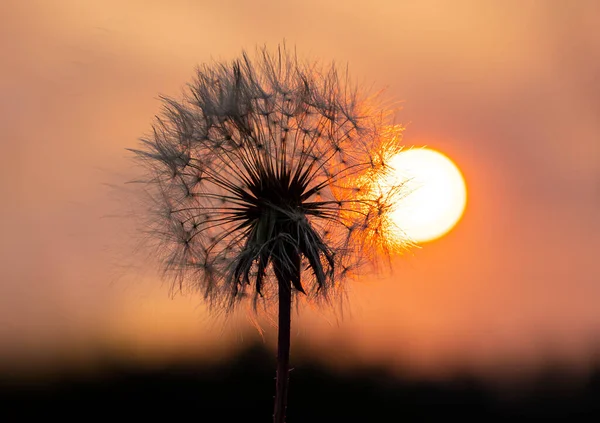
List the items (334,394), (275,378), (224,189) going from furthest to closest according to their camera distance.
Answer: (334,394) → (224,189) → (275,378)

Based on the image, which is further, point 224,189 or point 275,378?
point 224,189

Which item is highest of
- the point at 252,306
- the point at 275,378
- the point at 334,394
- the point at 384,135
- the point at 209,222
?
the point at 334,394

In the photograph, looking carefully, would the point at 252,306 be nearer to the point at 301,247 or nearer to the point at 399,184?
the point at 301,247

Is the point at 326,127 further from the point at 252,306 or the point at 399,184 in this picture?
the point at 252,306

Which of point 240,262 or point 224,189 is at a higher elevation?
point 224,189

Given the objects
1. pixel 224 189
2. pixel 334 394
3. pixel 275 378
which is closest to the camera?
pixel 275 378

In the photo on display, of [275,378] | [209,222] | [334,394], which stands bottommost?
[275,378]

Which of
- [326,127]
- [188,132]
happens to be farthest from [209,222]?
[326,127]

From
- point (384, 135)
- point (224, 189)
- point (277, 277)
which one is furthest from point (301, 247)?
point (384, 135)

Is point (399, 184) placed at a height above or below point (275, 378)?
above
